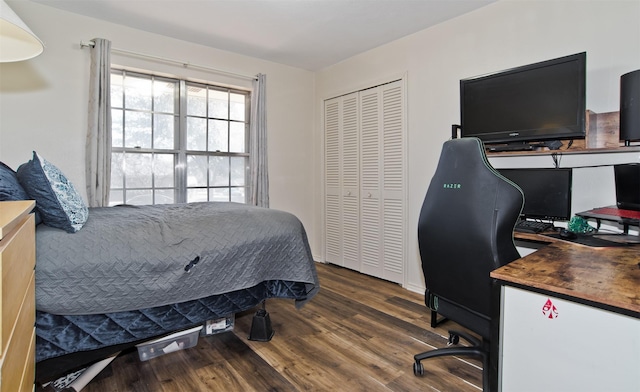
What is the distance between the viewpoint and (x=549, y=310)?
3.48 feet

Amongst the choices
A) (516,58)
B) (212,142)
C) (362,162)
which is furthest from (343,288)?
(516,58)

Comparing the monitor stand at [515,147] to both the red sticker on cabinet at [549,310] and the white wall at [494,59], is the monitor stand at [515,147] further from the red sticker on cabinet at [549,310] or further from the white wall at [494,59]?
the red sticker on cabinet at [549,310]

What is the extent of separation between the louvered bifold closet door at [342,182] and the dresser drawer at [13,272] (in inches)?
125

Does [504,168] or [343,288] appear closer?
[504,168]

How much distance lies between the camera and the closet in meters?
3.44

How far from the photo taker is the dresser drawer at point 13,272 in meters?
0.72

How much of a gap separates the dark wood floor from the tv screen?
41.5 inches

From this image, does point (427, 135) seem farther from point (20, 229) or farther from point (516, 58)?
point (20, 229)

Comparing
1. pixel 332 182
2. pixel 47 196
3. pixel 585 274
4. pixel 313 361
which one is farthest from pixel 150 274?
pixel 332 182

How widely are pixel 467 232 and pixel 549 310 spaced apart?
1.53 ft

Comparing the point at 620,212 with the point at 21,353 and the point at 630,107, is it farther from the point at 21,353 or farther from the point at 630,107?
the point at 21,353

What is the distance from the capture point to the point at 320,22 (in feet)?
9.98

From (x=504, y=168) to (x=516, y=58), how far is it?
86cm

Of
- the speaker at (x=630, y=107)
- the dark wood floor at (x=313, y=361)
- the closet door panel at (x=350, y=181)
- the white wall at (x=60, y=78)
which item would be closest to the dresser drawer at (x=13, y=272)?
the dark wood floor at (x=313, y=361)
